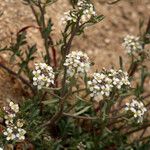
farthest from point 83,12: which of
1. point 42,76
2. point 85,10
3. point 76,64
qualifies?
point 42,76

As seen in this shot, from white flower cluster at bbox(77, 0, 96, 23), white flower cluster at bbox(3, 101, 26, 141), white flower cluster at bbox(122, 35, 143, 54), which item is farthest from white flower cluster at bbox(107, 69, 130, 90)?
white flower cluster at bbox(122, 35, 143, 54)

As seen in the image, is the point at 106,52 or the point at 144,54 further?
the point at 106,52

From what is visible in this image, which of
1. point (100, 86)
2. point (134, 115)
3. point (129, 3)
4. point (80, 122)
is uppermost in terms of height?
point (129, 3)

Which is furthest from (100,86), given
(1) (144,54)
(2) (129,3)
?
(2) (129,3)

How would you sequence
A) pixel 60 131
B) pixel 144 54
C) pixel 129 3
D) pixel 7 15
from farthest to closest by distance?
pixel 129 3
pixel 7 15
pixel 60 131
pixel 144 54

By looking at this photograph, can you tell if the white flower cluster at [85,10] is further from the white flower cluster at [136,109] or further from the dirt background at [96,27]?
the dirt background at [96,27]

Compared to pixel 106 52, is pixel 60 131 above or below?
below

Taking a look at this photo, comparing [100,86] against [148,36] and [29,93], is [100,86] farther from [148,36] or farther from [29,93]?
[29,93]

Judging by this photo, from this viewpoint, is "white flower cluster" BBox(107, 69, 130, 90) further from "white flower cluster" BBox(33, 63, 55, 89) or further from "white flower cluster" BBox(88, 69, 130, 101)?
"white flower cluster" BBox(33, 63, 55, 89)
